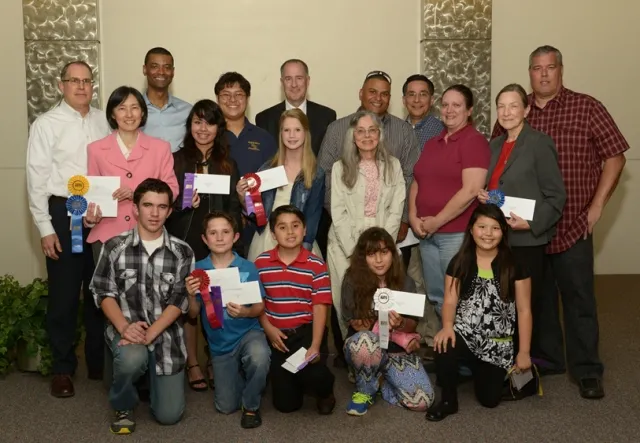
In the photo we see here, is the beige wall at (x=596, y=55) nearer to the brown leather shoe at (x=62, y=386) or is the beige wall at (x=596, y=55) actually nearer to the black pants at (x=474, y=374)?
the black pants at (x=474, y=374)

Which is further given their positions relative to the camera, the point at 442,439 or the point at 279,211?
the point at 279,211

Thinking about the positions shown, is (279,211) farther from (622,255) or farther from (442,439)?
(622,255)

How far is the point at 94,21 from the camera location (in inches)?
248

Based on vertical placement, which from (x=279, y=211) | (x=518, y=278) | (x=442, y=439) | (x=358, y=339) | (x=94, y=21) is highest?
(x=94, y=21)

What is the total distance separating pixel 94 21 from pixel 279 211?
338cm

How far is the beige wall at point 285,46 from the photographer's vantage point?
644 centimetres

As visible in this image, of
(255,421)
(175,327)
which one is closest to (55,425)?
(175,327)

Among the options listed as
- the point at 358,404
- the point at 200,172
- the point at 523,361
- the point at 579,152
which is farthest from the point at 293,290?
the point at 579,152

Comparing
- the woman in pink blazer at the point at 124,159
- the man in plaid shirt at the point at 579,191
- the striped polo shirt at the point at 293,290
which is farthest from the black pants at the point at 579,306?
the woman in pink blazer at the point at 124,159

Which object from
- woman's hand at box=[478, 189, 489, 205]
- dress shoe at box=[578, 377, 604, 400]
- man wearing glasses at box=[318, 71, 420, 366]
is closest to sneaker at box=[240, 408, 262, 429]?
man wearing glasses at box=[318, 71, 420, 366]

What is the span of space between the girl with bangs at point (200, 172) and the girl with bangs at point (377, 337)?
0.78 metres

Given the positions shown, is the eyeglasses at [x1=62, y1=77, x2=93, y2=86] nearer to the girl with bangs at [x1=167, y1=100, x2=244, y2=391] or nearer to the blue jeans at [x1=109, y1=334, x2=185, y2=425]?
the girl with bangs at [x1=167, y1=100, x2=244, y2=391]

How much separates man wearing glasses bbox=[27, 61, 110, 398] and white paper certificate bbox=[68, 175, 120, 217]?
0.21 metres

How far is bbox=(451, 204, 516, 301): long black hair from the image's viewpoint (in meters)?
3.85
